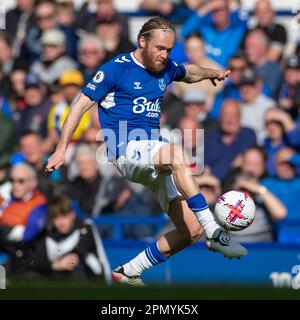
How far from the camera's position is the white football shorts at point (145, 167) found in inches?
409

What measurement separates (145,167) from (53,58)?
284 inches

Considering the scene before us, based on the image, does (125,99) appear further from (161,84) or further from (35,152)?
(35,152)

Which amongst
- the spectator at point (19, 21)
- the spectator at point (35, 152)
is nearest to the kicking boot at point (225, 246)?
the spectator at point (35, 152)

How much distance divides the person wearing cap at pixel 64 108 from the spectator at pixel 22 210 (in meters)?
1.50

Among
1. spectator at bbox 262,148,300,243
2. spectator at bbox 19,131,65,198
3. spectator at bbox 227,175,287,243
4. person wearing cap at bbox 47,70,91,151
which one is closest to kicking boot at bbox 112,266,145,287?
spectator at bbox 227,175,287,243

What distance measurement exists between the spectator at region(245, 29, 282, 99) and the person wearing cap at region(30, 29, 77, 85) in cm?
269

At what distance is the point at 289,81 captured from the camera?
1605cm

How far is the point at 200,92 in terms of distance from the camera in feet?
52.4

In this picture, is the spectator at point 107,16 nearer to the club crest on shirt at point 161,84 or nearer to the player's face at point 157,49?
the club crest on shirt at point 161,84

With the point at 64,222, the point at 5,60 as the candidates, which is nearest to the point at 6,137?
the point at 5,60

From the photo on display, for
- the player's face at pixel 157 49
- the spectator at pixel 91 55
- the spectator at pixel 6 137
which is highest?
the spectator at pixel 91 55

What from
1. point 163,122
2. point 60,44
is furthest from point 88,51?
point 163,122

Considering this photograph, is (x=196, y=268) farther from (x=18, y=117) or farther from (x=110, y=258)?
(x=18, y=117)

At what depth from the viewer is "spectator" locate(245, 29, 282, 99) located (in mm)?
16203
